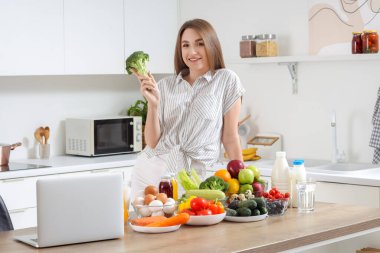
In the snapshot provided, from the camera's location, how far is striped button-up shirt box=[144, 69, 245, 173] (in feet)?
12.3

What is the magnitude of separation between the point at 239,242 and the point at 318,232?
328 millimetres

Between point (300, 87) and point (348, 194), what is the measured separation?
115cm

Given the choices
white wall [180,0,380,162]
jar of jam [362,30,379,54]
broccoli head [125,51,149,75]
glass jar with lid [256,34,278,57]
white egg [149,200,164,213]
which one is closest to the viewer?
white egg [149,200,164,213]

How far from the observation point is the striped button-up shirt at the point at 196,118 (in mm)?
3750

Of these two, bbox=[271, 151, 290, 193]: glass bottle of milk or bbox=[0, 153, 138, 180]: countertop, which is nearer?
bbox=[271, 151, 290, 193]: glass bottle of milk

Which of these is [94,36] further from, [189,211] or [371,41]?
[189,211]

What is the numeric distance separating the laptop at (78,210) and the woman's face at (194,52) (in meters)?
1.34

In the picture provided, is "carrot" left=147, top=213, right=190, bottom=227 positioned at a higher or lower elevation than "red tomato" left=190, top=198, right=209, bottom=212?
lower

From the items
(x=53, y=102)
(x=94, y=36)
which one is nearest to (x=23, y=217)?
(x=53, y=102)

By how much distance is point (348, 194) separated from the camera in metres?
4.17

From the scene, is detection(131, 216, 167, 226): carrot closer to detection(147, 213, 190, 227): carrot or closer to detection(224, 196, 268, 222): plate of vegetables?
detection(147, 213, 190, 227): carrot

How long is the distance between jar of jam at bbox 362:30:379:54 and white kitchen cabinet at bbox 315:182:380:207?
0.86 m

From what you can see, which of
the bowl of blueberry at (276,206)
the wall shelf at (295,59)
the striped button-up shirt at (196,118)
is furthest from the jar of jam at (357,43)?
the bowl of blueberry at (276,206)

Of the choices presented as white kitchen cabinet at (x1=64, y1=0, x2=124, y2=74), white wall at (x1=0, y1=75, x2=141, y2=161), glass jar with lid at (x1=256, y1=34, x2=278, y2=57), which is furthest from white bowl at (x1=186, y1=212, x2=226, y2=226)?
white wall at (x1=0, y1=75, x2=141, y2=161)
